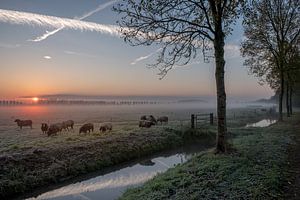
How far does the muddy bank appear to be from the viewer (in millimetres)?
15305

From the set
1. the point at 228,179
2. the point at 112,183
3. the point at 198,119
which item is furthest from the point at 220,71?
the point at 198,119

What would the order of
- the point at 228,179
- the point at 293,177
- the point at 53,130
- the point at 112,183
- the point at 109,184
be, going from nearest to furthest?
the point at 293,177
the point at 228,179
the point at 109,184
the point at 112,183
the point at 53,130

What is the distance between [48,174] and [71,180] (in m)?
1.42

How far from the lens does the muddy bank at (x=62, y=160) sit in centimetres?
1530

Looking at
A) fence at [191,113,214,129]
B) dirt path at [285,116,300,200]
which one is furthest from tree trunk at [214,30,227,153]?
fence at [191,113,214,129]

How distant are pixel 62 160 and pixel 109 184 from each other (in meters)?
4.53

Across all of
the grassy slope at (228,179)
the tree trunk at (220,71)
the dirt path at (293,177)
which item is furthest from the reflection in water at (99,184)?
the dirt path at (293,177)

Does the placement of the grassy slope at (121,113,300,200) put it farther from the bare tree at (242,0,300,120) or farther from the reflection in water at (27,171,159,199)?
the bare tree at (242,0,300,120)

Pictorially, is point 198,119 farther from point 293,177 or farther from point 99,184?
point 293,177

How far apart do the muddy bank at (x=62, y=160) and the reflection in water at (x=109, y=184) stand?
1.48 metres

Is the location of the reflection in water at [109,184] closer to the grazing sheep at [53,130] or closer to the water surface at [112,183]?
the water surface at [112,183]

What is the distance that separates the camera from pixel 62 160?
18.6m

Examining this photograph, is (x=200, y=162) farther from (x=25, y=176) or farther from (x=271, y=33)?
(x=271, y=33)

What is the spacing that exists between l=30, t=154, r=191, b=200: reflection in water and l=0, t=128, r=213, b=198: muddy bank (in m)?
1.48
